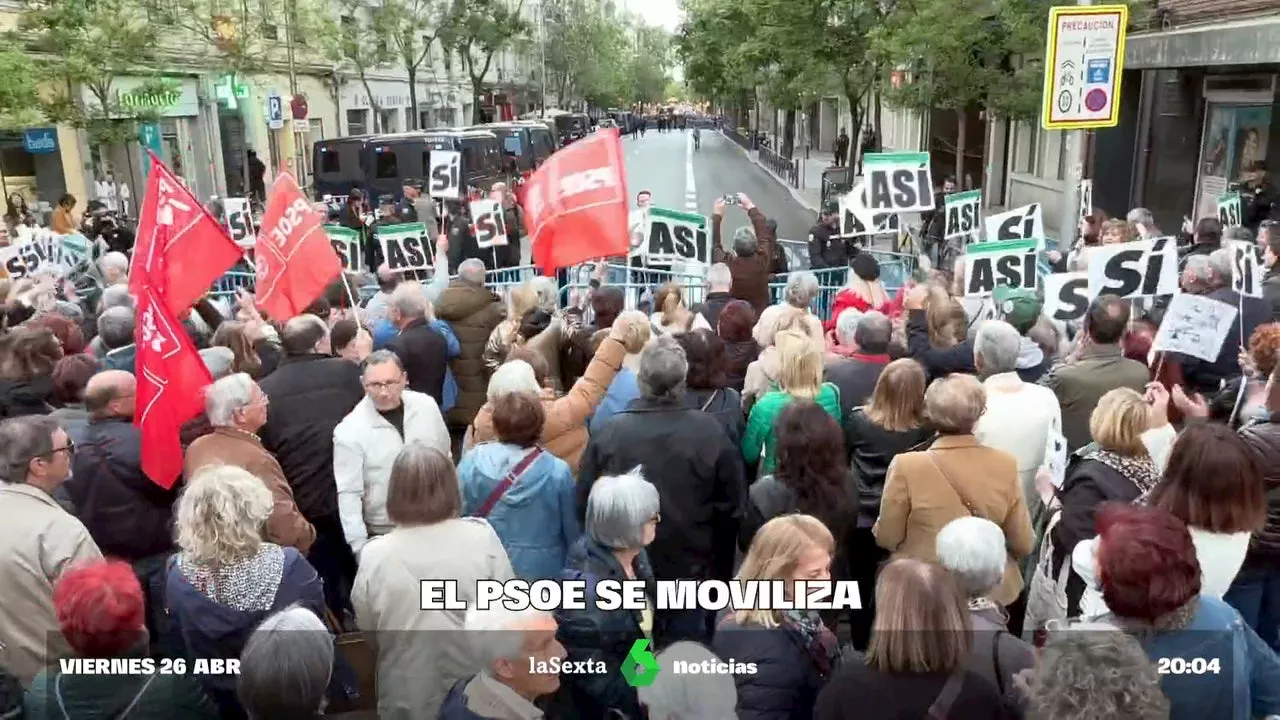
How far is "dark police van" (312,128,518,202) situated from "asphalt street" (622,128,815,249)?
4.57 m

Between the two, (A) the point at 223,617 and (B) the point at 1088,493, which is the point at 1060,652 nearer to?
(B) the point at 1088,493

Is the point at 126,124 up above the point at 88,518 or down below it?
above

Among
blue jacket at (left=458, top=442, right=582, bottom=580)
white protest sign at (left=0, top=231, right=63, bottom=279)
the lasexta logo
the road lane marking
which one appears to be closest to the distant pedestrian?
the road lane marking

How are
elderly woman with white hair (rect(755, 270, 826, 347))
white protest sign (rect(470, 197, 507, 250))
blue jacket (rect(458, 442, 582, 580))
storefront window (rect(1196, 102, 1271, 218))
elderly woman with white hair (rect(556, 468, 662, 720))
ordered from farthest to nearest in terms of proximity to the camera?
storefront window (rect(1196, 102, 1271, 218)) → white protest sign (rect(470, 197, 507, 250)) → elderly woman with white hair (rect(755, 270, 826, 347)) → blue jacket (rect(458, 442, 582, 580)) → elderly woman with white hair (rect(556, 468, 662, 720))

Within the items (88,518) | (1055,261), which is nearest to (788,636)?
(88,518)

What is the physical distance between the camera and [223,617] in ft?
10.9

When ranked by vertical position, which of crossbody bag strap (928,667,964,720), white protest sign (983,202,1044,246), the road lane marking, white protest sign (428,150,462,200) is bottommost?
the road lane marking

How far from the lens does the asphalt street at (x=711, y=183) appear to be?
2577 centimetres

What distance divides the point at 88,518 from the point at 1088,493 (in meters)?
3.99

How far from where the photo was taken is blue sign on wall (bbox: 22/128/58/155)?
2045 centimetres

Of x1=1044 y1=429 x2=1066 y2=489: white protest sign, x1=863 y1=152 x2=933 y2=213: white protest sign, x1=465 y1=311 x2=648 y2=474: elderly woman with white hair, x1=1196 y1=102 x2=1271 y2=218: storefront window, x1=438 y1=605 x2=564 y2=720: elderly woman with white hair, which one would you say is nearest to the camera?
x1=438 y1=605 x2=564 y2=720: elderly woman with white hair

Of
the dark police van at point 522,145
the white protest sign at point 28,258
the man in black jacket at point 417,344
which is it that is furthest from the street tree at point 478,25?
the man in black jacket at point 417,344

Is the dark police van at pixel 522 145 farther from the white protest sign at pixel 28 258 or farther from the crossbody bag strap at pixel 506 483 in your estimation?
the crossbody bag strap at pixel 506 483

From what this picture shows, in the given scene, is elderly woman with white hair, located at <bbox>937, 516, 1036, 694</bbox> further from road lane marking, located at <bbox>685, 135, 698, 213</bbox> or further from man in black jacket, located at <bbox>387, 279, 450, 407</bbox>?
road lane marking, located at <bbox>685, 135, 698, 213</bbox>
